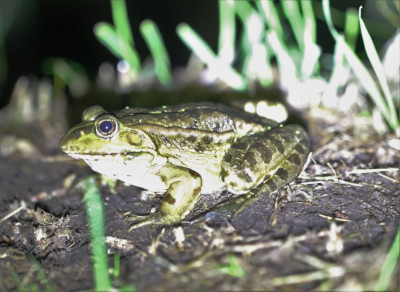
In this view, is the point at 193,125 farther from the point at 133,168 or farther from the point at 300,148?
the point at 300,148

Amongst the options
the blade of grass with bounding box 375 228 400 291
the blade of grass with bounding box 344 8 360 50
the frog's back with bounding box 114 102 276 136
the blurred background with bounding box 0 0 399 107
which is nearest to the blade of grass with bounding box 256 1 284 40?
the blade of grass with bounding box 344 8 360 50

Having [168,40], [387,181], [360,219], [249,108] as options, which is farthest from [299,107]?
[168,40]

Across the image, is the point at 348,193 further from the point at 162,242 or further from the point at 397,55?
the point at 397,55

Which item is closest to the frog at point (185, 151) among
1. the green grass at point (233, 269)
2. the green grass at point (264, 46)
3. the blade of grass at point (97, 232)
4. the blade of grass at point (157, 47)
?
the blade of grass at point (97, 232)

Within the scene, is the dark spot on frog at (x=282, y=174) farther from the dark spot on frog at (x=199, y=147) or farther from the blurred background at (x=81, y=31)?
the blurred background at (x=81, y=31)

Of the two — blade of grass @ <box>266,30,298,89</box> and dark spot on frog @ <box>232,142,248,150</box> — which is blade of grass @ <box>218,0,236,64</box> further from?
dark spot on frog @ <box>232,142,248,150</box>

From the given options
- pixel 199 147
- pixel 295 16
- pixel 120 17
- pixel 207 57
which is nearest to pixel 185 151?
pixel 199 147
